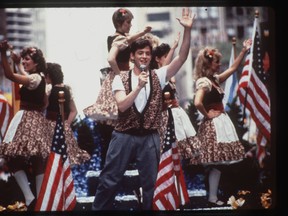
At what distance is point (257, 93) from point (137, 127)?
1062 mm

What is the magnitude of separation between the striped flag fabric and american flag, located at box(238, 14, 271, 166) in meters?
0.05

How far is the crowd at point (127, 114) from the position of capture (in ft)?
15.9

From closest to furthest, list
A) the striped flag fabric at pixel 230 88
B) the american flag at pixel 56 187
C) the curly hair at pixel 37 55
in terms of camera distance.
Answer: the american flag at pixel 56 187, the curly hair at pixel 37 55, the striped flag fabric at pixel 230 88

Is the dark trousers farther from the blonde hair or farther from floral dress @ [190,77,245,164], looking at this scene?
the blonde hair

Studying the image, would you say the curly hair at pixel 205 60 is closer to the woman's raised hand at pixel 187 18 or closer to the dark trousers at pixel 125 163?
the woman's raised hand at pixel 187 18

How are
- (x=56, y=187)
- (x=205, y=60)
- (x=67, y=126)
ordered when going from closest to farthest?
(x=56, y=187) < (x=67, y=126) < (x=205, y=60)

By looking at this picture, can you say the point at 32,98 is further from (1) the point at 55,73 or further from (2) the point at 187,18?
(2) the point at 187,18

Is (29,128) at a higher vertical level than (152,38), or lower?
lower

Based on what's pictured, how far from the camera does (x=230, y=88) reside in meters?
5.05

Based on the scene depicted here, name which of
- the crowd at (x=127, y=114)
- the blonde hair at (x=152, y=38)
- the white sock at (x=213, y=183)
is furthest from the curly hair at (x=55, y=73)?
the white sock at (x=213, y=183)

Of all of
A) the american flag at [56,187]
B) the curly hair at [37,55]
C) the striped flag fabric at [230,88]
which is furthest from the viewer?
the striped flag fabric at [230,88]

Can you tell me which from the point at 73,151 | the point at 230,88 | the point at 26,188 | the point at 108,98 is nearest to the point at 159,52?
the point at 108,98

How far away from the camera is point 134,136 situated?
483 cm

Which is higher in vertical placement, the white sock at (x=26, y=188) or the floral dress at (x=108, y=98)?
the floral dress at (x=108, y=98)
